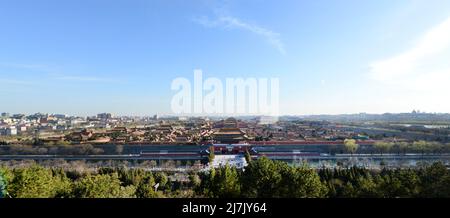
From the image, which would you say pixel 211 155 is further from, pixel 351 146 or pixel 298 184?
pixel 298 184

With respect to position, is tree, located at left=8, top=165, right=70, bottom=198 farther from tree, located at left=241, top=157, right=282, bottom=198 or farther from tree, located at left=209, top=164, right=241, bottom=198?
tree, located at left=241, top=157, right=282, bottom=198

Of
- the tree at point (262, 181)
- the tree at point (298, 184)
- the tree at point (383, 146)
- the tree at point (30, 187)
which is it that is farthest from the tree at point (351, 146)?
the tree at point (30, 187)

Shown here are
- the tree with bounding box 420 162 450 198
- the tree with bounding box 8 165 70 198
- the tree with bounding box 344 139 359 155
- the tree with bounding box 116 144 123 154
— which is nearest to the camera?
the tree with bounding box 420 162 450 198

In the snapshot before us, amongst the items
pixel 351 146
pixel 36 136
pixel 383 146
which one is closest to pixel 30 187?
pixel 36 136

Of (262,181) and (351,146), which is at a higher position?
(262,181)

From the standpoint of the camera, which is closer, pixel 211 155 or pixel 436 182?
pixel 436 182

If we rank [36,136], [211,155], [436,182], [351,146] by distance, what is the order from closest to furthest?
[436,182] → [211,155] → [351,146] → [36,136]

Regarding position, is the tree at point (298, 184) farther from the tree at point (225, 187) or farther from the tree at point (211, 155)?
the tree at point (211, 155)

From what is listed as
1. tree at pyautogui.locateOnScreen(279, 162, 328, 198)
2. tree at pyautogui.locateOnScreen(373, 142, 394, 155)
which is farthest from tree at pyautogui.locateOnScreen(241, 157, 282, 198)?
tree at pyautogui.locateOnScreen(373, 142, 394, 155)

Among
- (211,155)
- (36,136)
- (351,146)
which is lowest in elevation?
(211,155)

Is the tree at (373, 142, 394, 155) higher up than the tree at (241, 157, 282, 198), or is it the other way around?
the tree at (241, 157, 282, 198)
